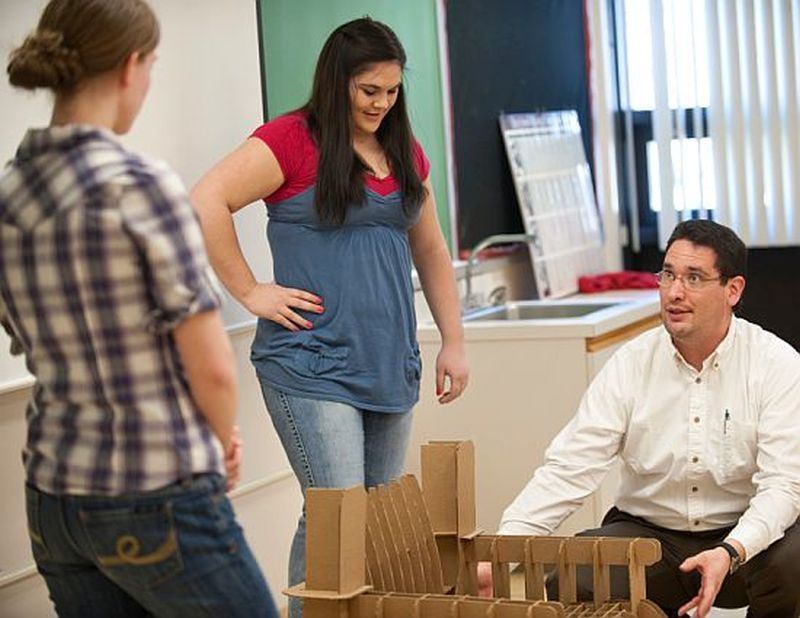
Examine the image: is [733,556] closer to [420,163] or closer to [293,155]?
[420,163]

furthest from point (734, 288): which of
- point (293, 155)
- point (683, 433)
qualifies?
point (293, 155)

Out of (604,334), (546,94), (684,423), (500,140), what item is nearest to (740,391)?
(684,423)

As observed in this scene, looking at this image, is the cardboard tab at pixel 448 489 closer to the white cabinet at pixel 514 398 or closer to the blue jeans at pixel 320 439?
the blue jeans at pixel 320 439

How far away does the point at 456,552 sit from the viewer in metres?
2.48

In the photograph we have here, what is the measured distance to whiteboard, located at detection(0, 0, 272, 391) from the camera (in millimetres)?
3414

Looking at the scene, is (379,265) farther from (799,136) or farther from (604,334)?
(799,136)

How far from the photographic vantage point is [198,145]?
3572 mm

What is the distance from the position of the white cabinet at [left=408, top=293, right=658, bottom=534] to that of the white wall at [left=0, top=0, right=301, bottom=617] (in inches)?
23.0

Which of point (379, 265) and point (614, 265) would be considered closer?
point (379, 265)

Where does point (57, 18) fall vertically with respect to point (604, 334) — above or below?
above

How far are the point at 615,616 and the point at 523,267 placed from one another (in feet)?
10.6

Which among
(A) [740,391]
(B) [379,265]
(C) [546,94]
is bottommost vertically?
(A) [740,391]

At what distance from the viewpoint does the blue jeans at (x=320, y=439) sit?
2875 mm

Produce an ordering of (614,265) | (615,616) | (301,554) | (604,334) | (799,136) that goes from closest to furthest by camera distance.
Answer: (615,616) → (301,554) → (604,334) → (799,136) → (614,265)
